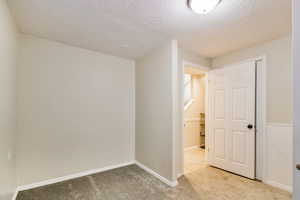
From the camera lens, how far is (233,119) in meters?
2.78

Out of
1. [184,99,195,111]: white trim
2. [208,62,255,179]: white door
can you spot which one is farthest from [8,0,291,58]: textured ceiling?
[184,99,195,111]: white trim

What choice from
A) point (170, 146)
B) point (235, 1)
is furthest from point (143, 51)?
point (170, 146)

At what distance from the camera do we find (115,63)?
10.3 ft

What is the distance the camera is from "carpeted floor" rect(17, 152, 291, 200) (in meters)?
2.04

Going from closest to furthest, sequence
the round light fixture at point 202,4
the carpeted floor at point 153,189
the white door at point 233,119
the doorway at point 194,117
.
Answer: the round light fixture at point 202,4
the carpeted floor at point 153,189
the white door at point 233,119
the doorway at point 194,117

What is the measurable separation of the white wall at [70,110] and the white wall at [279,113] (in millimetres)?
2615

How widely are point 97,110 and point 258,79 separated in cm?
308

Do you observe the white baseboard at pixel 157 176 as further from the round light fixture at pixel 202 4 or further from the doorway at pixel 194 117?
the round light fixture at pixel 202 4

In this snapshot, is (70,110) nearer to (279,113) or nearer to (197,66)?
(197,66)

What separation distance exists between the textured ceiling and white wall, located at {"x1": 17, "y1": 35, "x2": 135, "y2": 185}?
1.23 ft

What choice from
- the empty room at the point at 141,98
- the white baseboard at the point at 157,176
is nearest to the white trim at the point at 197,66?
the empty room at the point at 141,98

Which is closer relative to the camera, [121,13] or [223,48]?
[121,13]

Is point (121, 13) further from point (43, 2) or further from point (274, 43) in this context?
point (274, 43)

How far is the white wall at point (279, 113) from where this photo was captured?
2201mm
